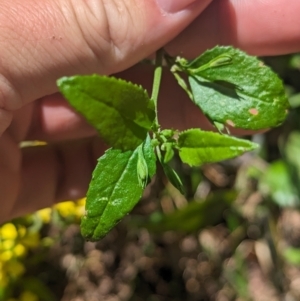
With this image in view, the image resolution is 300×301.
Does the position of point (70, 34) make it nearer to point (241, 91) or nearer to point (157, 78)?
point (157, 78)

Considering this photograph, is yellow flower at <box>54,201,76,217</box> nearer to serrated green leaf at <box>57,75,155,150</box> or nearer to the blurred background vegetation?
the blurred background vegetation

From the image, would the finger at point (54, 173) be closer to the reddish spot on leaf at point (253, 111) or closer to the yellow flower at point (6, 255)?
the yellow flower at point (6, 255)

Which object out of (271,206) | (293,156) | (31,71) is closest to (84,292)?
(271,206)

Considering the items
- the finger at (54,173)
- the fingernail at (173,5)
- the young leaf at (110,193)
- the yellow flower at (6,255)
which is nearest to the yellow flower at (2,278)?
the yellow flower at (6,255)

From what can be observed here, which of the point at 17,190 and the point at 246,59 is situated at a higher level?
the point at 246,59

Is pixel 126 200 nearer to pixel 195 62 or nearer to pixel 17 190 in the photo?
pixel 195 62

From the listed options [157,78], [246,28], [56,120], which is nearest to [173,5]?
[157,78]
